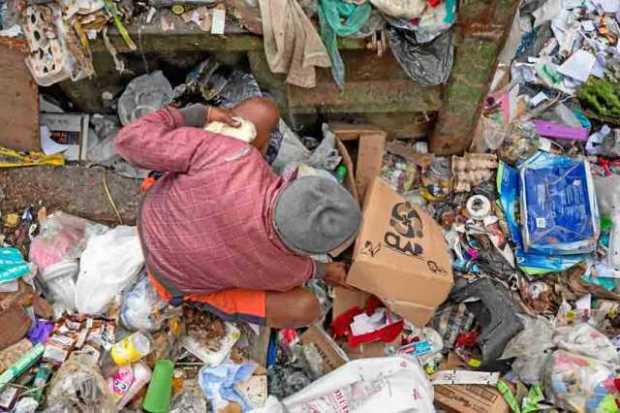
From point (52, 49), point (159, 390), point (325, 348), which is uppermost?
point (52, 49)

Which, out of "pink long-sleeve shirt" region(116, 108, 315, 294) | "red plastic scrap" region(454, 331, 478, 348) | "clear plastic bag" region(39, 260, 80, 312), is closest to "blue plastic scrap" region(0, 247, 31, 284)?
"clear plastic bag" region(39, 260, 80, 312)

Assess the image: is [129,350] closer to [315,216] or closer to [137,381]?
[137,381]

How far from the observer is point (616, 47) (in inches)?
152

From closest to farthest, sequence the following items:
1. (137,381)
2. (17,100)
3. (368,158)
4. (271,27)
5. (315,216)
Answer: (315,216), (271,27), (137,381), (17,100), (368,158)

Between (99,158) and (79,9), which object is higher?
(79,9)

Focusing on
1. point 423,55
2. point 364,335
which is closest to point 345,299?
point 364,335

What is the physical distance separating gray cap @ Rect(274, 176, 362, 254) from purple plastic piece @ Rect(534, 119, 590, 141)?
1730 millimetres

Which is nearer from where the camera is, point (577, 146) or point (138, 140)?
point (138, 140)

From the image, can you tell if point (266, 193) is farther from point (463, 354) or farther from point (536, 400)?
point (536, 400)

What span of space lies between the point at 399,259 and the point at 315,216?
0.91m

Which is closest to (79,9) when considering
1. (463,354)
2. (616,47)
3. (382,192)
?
(382,192)

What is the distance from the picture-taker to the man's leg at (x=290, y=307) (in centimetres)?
288

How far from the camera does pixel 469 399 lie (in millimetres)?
3203

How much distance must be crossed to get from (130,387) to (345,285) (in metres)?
1.01
